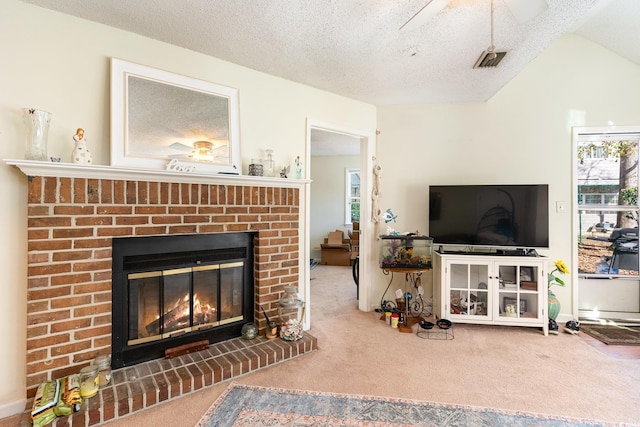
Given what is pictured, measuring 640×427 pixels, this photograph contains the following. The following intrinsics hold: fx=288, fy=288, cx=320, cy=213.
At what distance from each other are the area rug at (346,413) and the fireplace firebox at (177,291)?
654 millimetres

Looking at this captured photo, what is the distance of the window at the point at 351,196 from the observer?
659 cm

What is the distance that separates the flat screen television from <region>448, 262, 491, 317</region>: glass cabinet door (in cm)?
28

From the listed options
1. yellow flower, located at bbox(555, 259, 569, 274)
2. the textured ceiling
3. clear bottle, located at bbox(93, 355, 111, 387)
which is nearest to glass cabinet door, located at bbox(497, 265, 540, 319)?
yellow flower, located at bbox(555, 259, 569, 274)

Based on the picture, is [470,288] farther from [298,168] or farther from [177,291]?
[177,291]

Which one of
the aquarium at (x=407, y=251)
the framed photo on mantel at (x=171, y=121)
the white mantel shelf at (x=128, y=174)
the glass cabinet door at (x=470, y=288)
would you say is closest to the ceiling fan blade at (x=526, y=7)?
the white mantel shelf at (x=128, y=174)

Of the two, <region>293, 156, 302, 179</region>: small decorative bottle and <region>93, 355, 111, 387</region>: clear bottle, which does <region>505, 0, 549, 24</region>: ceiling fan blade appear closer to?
<region>293, 156, 302, 179</region>: small decorative bottle

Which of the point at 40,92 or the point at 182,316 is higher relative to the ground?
the point at 40,92

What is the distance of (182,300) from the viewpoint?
2221 mm

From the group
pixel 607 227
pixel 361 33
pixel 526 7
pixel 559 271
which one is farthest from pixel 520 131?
pixel 361 33

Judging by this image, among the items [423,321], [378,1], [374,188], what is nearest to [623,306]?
[423,321]

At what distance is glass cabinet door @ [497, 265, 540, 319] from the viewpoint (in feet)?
9.17

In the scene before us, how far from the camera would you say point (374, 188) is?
339 centimetres

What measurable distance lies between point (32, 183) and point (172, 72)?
3.72ft

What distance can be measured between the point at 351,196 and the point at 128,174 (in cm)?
519
